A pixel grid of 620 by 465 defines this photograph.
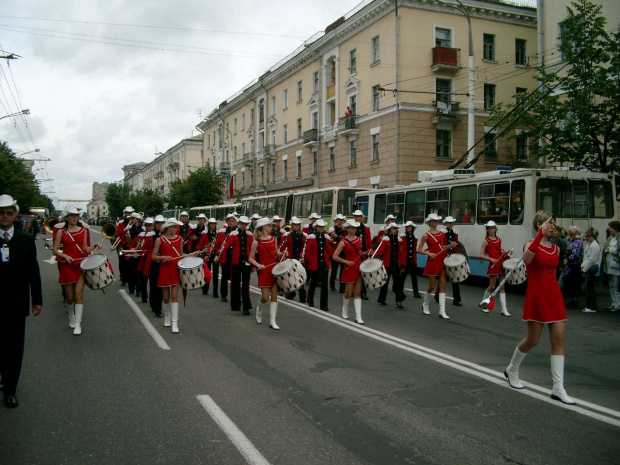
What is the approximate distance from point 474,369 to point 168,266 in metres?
5.05

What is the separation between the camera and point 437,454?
14.4ft

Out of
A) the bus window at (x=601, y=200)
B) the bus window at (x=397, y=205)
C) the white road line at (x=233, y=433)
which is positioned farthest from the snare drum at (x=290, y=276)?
the bus window at (x=397, y=205)

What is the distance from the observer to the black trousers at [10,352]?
5.45 metres

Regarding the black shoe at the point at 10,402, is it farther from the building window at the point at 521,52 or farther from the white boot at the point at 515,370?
the building window at the point at 521,52

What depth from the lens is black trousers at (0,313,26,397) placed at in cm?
545

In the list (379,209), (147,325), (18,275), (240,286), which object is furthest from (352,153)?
(18,275)

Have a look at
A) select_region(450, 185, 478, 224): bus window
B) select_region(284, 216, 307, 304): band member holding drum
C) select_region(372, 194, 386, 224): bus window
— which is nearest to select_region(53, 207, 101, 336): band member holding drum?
select_region(284, 216, 307, 304): band member holding drum

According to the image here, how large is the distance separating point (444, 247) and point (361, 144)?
25852mm

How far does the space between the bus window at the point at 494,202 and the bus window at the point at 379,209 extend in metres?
5.93

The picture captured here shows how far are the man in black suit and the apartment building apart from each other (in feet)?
81.3

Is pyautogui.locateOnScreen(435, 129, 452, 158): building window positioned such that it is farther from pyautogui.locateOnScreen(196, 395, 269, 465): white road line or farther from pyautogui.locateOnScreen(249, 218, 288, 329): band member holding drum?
pyautogui.locateOnScreen(196, 395, 269, 465): white road line

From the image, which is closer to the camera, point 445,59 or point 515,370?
point 515,370

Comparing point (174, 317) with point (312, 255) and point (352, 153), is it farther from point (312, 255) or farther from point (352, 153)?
point (352, 153)

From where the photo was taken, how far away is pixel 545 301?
5.90m
